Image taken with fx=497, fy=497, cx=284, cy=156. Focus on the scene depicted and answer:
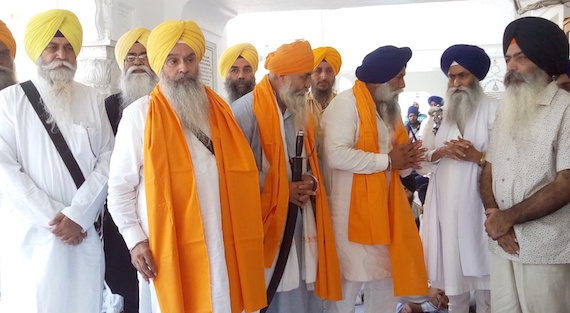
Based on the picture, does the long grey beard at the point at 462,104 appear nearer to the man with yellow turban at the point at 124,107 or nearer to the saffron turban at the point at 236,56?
the saffron turban at the point at 236,56

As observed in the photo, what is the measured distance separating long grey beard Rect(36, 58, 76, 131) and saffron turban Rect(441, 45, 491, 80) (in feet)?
7.15

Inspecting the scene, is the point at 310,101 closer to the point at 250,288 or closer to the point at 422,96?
the point at 250,288

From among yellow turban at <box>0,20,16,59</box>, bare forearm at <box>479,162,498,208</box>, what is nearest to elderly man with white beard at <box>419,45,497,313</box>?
bare forearm at <box>479,162,498,208</box>

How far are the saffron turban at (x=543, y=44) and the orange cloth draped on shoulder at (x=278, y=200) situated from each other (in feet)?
3.84

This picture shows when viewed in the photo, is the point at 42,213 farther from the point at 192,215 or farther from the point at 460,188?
the point at 460,188

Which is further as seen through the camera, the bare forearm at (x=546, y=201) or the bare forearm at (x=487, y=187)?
the bare forearm at (x=487, y=187)

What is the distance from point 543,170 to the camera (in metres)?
2.19

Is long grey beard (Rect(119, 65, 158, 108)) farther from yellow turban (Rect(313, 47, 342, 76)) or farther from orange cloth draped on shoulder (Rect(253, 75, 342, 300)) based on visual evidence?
yellow turban (Rect(313, 47, 342, 76))

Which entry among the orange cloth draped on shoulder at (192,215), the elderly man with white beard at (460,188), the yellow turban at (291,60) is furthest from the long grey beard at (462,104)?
the orange cloth draped on shoulder at (192,215)

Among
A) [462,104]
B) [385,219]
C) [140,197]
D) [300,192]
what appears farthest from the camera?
[462,104]

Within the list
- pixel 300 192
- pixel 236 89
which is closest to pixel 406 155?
pixel 300 192

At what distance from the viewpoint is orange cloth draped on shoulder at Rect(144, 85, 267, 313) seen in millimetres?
1989

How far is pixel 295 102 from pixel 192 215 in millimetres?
961

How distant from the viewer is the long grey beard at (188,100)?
2207mm
